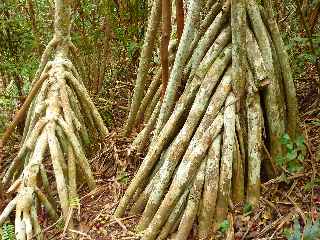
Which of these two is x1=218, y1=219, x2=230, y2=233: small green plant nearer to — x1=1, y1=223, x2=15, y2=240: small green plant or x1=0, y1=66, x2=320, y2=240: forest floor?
x1=0, y1=66, x2=320, y2=240: forest floor

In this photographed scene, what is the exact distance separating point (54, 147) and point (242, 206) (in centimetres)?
188

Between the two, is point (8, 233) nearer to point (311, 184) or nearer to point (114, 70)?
point (311, 184)

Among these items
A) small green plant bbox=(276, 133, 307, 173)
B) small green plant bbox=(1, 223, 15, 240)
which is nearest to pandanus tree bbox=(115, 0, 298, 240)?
small green plant bbox=(276, 133, 307, 173)

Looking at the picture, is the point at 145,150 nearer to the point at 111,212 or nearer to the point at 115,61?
the point at 111,212

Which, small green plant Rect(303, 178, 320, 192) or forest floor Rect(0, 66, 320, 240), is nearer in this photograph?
forest floor Rect(0, 66, 320, 240)

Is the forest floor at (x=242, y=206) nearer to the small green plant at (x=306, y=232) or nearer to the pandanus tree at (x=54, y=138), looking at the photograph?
the small green plant at (x=306, y=232)

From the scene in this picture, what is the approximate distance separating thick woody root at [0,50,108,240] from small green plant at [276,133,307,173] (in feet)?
5.92

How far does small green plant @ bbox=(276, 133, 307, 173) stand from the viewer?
3972 millimetres

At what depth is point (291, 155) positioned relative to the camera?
13.0ft

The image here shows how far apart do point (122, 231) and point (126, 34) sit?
3.40 meters

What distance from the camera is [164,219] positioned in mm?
3902

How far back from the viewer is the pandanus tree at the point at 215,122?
3854 millimetres

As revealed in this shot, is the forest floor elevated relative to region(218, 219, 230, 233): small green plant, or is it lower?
elevated

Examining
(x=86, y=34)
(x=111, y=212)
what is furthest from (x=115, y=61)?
(x=111, y=212)
